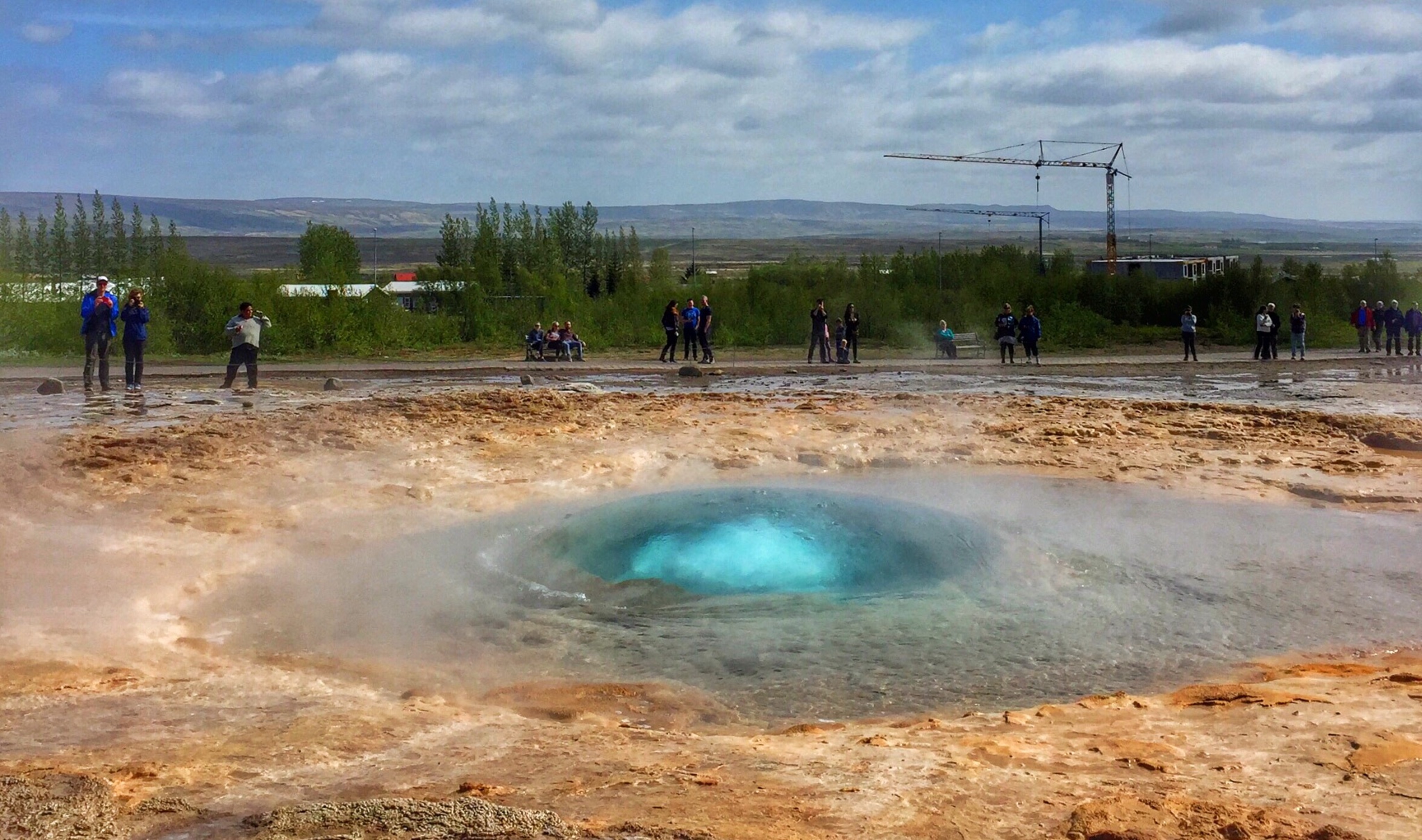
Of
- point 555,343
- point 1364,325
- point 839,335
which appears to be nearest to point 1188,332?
point 1364,325

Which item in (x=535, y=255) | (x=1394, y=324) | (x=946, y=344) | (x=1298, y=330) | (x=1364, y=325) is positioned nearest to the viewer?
(x=1298, y=330)

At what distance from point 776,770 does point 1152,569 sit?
5061 mm

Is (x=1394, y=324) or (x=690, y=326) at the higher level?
(x=690, y=326)

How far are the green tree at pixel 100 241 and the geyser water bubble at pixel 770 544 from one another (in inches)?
1614

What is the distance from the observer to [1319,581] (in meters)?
9.05

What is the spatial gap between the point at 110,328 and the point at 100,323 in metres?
0.17

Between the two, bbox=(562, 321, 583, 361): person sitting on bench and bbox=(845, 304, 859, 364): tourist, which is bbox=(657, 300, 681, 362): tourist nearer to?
bbox=(562, 321, 583, 361): person sitting on bench

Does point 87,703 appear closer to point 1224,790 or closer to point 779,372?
point 1224,790

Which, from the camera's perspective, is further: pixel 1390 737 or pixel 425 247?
pixel 425 247

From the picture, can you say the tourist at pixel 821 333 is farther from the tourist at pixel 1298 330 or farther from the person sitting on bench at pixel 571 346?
the tourist at pixel 1298 330

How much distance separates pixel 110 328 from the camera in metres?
17.3

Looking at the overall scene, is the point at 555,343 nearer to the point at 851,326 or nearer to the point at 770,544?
the point at 851,326

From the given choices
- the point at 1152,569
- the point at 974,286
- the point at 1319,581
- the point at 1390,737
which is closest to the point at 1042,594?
the point at 1152,569

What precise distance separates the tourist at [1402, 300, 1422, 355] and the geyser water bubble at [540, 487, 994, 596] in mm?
20263
